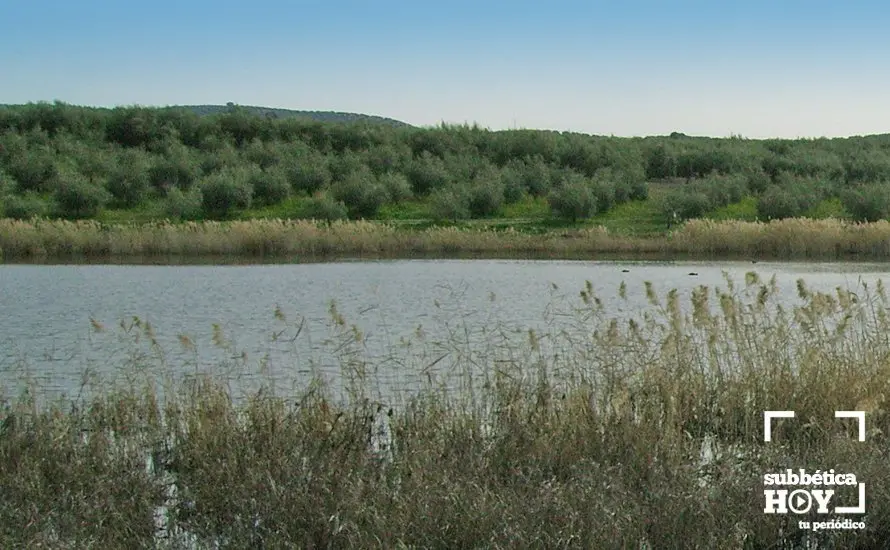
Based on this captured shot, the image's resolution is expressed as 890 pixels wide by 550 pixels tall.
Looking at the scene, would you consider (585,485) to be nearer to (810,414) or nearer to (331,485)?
(331,485)

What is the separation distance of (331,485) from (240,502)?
58cm

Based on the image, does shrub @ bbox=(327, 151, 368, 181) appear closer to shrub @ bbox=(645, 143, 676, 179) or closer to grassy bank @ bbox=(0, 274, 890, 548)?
shrub @ bbox=(645, 143, 676, 179)

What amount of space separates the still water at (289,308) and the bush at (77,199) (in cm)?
1722

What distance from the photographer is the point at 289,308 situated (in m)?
20.0

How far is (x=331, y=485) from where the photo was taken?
23.0 ft

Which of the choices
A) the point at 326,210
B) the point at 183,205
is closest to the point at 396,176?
the point at 326,210

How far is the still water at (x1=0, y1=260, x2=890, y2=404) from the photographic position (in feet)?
40.5

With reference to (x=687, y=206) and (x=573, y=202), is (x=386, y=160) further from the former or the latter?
(x=687, y=206)

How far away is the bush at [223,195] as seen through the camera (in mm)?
50469

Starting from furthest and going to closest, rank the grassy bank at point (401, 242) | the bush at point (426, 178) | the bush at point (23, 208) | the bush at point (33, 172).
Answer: the bush at point (426, 178)
the bush at point (33, 172)
the bush at point (23, 208)
the grassy bank at point (401, 242)

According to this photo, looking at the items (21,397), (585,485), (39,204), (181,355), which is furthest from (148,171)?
(585,485)

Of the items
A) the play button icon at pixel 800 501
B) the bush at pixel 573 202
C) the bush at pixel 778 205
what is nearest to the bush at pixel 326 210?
the bush at pixel 573 202

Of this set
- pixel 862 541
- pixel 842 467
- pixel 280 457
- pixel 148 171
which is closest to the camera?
pixel 862 541

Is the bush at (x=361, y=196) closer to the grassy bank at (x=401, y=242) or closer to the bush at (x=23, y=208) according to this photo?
the grassy bank at (x=401, y=242)
